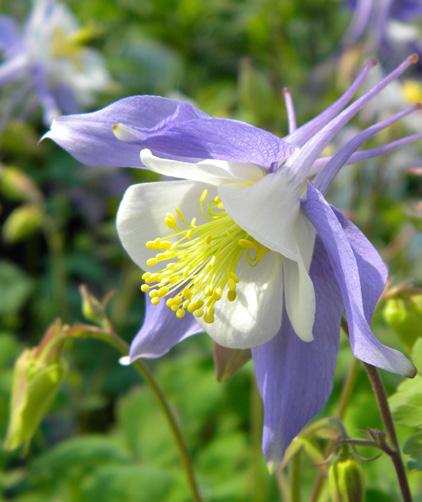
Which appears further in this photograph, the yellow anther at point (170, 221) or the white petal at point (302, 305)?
the yellow anther at point (170, 221)

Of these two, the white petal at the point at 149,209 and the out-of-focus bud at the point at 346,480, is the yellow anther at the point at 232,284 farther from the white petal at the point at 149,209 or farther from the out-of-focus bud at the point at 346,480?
the out-of-focus bud at the point at 346,480

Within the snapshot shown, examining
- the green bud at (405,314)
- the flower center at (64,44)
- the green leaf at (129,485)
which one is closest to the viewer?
the green bud at (405,314)

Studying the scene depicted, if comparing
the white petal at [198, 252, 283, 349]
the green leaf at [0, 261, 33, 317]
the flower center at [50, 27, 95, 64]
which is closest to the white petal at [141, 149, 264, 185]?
the white petal at [198, 252, 283, 349]

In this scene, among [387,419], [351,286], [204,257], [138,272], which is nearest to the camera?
[351,286]

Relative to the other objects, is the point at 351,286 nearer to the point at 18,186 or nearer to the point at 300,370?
the point at 300,370

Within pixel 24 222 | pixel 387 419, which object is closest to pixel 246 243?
pixel 387 419

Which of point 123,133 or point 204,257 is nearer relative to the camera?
point 123,133

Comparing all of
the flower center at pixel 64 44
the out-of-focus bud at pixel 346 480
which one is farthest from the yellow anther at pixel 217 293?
the flower center at pixel 64 44
